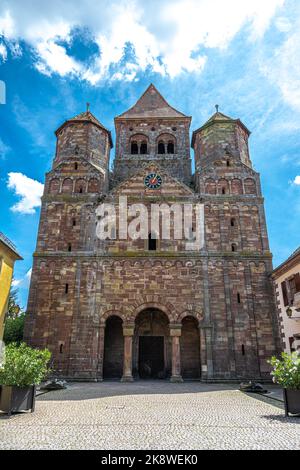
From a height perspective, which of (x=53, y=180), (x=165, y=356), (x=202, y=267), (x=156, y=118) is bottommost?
(x=165, y=356)

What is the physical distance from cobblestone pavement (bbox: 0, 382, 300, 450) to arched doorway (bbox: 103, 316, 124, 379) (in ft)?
28.8

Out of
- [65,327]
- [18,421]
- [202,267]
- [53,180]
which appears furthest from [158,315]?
[18,421]

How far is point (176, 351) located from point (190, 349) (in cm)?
158

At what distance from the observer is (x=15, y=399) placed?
943 centimetres

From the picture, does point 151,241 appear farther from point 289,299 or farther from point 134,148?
point 134,148

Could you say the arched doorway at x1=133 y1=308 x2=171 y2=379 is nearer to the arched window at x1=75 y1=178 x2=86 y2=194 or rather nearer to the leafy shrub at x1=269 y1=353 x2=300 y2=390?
the arched window at x1=75 y1=178 x2=86 y2=194

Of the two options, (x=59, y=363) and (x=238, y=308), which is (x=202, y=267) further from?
(x=59, y=363)

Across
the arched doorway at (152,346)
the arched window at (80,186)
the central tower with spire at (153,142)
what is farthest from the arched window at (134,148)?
the arched doorway at (152,346)

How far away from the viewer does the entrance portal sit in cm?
2205

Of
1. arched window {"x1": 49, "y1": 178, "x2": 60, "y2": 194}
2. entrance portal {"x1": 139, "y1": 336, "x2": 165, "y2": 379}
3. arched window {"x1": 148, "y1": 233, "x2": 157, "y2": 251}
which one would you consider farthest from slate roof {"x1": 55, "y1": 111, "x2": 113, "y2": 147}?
entrance portal {"x1": 139, "y1": 336, "x2": 165, "y2": 379}

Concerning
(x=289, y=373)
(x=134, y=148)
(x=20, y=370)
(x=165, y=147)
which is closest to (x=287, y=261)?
(x=289, y=373)

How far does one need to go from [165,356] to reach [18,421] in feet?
48.7

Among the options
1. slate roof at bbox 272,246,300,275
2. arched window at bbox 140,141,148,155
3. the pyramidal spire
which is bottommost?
slate roof at bbox 272,246,300,275

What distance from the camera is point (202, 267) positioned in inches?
888
